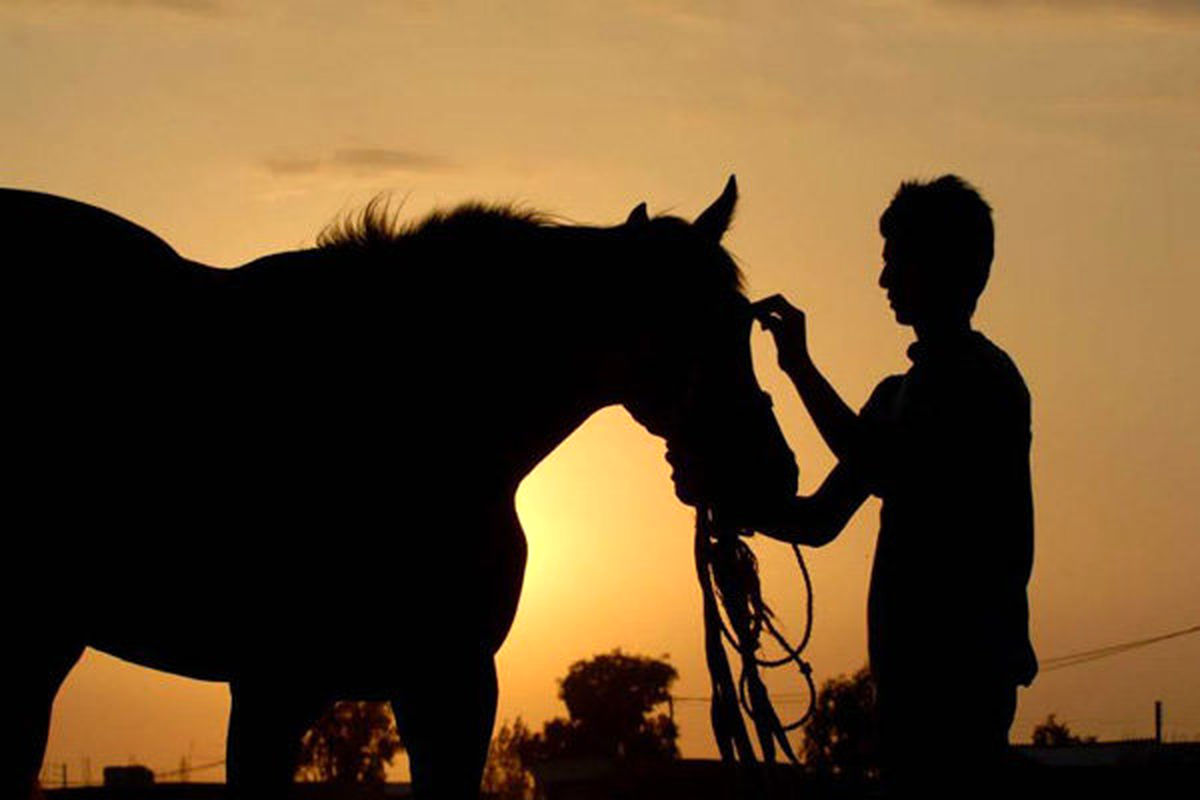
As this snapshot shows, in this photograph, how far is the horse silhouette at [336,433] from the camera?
23.7ft

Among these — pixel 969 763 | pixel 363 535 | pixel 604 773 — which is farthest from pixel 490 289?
pixel 604 773

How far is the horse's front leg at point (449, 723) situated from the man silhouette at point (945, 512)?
1777 millimetres

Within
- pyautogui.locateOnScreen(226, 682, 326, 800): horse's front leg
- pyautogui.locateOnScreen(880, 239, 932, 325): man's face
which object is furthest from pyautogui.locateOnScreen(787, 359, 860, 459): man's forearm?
pyautogui.locateOnScreen(226, 682, 326, 800): horse's front leg

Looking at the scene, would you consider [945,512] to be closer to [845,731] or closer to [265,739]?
[265,739]

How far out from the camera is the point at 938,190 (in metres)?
6.01

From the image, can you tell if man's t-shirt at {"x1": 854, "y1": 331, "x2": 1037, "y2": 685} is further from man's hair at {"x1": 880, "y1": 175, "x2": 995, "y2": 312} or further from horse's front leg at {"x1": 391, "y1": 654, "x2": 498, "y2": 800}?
horse's front leg at {"x1": 391, "y1": 654, "x2": 498, "y2": 800}

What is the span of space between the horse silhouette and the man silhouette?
125 centimetres

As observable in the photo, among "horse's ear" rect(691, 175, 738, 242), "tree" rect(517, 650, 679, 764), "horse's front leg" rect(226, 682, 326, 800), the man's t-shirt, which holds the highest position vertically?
"tree" rect(517, 650, 679, 764)

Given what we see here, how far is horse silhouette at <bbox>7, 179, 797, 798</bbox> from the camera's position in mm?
7227

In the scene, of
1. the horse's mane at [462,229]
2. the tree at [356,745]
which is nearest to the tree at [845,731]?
the tree at [356,745]

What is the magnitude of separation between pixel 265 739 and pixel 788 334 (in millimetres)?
2358

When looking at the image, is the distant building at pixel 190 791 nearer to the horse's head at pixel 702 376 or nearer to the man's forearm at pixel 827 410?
the horse's head at pixel 702 376

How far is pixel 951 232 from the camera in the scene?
596cm

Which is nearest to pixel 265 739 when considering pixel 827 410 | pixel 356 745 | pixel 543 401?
pixel 543 401
